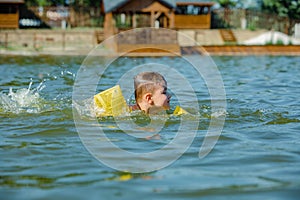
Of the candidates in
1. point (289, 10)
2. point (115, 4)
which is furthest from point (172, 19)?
point (289, 10)

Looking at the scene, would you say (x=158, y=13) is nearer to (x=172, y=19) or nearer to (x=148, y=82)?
(x=172, y=19)

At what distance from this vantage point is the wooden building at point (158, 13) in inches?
1471

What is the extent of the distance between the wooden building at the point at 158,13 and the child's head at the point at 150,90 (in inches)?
1153

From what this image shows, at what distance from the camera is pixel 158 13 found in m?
38.8

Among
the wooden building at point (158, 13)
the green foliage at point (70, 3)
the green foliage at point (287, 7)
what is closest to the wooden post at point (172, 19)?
the wooden building at point (158, 13)

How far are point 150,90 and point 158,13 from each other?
33.4 m

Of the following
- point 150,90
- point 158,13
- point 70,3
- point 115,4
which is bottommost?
point 150,90

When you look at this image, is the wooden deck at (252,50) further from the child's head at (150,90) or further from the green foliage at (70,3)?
the child's head at (150,90)

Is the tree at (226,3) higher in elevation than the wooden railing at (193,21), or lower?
higher

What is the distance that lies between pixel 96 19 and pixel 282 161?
4045 centimetres

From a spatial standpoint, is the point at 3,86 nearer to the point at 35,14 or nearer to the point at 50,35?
the point at 50,35

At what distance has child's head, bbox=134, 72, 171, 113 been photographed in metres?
5.98

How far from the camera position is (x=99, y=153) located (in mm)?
4344

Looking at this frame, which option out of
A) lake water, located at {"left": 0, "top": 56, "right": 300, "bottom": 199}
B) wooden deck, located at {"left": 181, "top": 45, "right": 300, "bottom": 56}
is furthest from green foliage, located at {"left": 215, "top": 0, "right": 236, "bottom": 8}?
lake water, located at {"left": 0, "top": 56, "right": 300, "bottom": 199}
